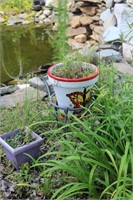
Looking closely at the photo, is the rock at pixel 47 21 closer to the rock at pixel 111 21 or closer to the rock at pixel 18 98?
the rock at pixel 111 21

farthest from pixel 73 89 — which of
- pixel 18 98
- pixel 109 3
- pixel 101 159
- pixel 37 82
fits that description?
pixel 109 3

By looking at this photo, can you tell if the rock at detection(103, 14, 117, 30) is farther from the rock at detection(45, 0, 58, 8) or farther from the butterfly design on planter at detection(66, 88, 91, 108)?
the butterfly design on planter at detection(66, 88, 91, 108)

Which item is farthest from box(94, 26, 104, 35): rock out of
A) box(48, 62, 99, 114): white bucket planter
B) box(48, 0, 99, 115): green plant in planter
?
box(48, 62, 99, 114): white bucket planter

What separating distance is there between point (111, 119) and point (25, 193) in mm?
553

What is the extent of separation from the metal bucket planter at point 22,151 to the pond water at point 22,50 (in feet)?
6.21

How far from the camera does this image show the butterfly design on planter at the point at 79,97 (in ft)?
6.56

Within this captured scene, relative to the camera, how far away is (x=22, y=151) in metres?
1.79

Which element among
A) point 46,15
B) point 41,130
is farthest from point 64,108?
point 46,15

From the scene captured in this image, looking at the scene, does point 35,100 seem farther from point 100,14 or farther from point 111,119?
point 100,14

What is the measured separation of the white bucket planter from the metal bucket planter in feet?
0.94

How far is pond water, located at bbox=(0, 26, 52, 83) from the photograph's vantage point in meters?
3.94

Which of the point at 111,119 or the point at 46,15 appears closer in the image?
the point at 111,119

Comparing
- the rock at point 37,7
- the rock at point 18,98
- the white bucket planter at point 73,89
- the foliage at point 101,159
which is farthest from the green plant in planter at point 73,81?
the rock at point 37,7

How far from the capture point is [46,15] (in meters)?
5.93
